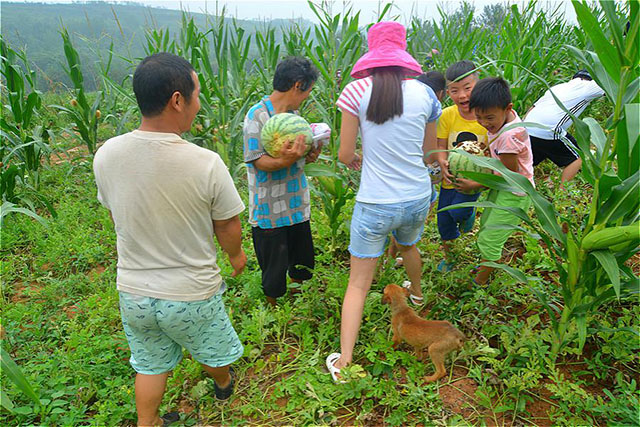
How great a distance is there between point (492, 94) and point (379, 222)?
3.49ft

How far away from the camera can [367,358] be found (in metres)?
2.37

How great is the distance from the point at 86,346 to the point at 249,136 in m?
1.75

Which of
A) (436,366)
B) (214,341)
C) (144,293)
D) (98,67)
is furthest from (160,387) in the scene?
(98,67)

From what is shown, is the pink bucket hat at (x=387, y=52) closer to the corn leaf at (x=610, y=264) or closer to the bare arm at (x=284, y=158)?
the bare arm at (x=284, y=158)

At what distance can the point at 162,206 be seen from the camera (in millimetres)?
1524

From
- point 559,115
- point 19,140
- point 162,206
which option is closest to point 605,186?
point 559,115

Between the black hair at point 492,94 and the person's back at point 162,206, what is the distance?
1.63 meters

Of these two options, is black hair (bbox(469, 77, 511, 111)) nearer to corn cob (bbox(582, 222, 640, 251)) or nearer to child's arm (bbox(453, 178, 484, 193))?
child's arm (bbox(453, 178, 484, 193))

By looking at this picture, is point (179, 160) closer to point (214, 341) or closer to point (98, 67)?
point (214, 341)

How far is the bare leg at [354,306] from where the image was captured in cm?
216

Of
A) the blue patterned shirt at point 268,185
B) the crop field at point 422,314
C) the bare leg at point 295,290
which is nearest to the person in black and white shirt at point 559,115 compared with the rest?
the crop field at point 422,314

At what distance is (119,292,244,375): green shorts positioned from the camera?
1.62 metres

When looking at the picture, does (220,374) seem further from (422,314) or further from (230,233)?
(422,314)

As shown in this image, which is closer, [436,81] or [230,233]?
[230,233]
